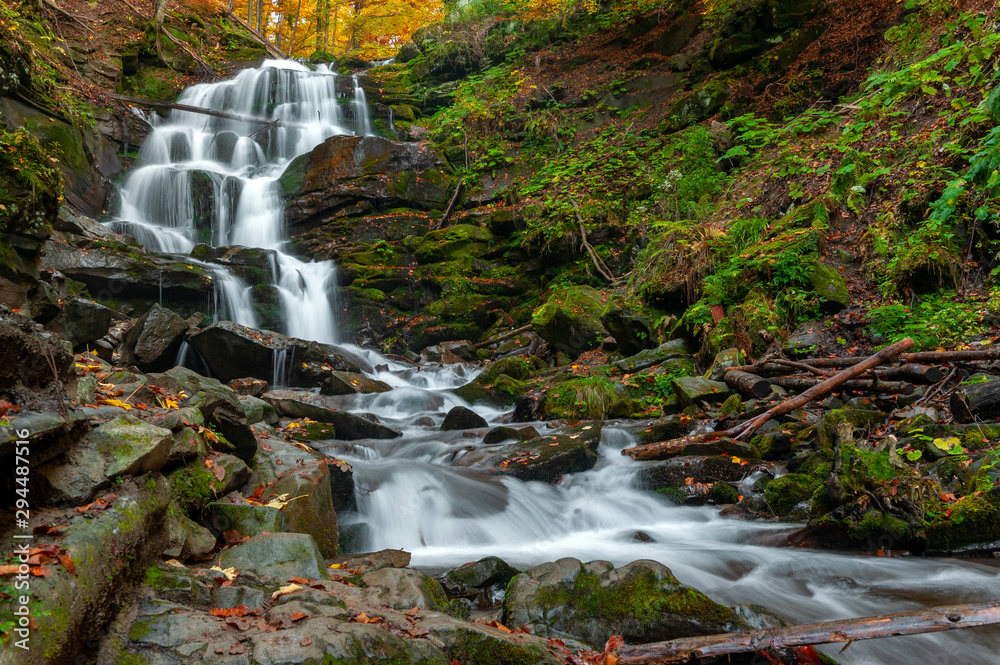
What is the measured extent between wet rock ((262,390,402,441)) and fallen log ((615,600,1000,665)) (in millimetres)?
6090

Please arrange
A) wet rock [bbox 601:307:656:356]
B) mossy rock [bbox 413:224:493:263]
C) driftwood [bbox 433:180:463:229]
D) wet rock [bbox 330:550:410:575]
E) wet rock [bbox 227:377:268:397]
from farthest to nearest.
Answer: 1. driftwood [bbox 433:180:463:229]
2. mossy rock [bbox 413:224:493:263]
3. wet rock [bbox 601:307:656:356]
4. wet rock [bbox 227:377:268:397]
5. wet rock [bbox 330:550:410:575]

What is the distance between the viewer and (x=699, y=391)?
24.7ft

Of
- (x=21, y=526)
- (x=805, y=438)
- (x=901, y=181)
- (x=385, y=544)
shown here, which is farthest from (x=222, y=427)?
(x=901, y=181)

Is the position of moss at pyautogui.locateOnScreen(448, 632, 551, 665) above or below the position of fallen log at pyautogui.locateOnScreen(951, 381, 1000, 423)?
below

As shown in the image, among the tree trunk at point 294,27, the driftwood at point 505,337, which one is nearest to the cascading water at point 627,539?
the driftwood at point 505,337

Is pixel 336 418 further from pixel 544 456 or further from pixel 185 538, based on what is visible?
pixel 185 538

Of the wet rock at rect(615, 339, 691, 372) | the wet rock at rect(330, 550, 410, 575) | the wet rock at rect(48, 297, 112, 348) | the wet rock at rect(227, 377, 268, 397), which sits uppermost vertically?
the wet rock at rect(48, 297, 112, 348)

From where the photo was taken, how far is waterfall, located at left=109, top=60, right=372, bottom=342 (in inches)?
537

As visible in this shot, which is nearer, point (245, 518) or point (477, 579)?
point (245, 518)

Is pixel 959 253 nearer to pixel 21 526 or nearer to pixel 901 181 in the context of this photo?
pixel 901 181

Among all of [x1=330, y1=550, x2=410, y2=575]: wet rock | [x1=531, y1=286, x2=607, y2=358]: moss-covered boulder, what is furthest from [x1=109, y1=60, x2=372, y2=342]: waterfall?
[x1=330, y1=550, x2=410, y2=575]: wet rock

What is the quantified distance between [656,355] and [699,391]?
1.84m

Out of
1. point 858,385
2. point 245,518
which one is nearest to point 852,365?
point 858,385
